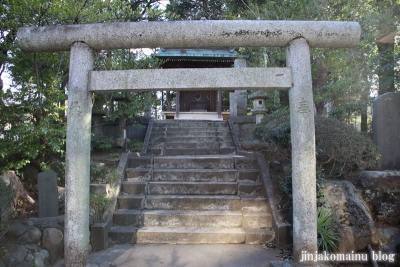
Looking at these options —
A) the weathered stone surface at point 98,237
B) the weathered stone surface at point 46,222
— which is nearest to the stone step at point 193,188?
the weathered stone surface at point 98,237

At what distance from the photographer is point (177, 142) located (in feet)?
28.6

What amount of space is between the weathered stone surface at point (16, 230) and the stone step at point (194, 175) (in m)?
2.52

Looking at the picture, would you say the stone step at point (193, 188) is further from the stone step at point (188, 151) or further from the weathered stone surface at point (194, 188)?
the stone step at point (188, 151)

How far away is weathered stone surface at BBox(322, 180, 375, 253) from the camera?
4613 mm

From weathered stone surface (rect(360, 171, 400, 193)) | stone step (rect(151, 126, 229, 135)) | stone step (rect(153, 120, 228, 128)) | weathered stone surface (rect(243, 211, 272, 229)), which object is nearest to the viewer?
weathered stone surface (rect(243, 211, 272, 229))

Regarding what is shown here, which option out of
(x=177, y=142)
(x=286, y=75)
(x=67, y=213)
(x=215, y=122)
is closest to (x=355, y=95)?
(x=215, y=122)

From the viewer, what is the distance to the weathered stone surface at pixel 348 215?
461cm

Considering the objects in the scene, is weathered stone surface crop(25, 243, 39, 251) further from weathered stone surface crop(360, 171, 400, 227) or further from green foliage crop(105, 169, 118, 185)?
weathered stone surface crop(360, 171, 400, 227)

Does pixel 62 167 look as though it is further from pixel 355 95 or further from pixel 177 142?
pixel 355 95

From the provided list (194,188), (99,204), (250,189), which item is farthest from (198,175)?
Answer: (99,204)

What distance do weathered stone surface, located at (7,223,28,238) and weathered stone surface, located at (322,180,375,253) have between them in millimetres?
4984

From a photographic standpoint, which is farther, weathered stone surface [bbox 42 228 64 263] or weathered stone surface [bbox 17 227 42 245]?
weathered stone surface [bbox 42 228 64 263]

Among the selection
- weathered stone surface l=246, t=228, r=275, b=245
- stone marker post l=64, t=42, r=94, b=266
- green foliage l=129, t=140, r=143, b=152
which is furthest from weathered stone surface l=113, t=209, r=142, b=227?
Result: green foliage l=129, t=140, r=143, b=152

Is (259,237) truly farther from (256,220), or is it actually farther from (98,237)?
(98,237)
